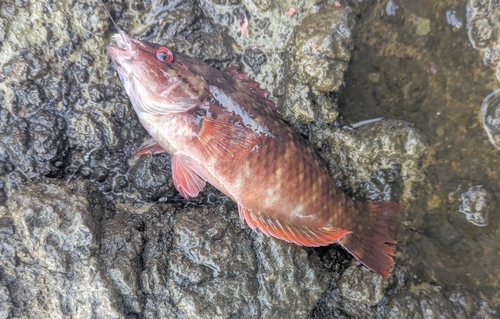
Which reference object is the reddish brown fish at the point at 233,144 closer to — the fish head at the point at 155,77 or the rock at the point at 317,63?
the fish head at the point at 155,77

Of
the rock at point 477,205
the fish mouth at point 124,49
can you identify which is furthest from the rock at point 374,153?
the fish mouth at point 124,49

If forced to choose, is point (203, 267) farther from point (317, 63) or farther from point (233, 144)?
point (317, 63)

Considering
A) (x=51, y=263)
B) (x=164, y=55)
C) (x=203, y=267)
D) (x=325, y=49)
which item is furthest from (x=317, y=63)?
(x=51, y=263)

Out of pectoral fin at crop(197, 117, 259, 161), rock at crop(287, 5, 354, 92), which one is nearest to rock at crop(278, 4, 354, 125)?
rock at crop(287, 5, 354, 92)

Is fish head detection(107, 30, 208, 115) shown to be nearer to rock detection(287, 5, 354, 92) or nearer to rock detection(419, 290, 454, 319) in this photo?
rock detection(287, 5, 354, 92)

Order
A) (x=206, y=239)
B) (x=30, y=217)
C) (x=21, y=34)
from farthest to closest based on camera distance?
(x=21, y=34) < (x=206, y=239) < (x=30, y=217)

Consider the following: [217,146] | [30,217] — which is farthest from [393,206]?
[30,217]

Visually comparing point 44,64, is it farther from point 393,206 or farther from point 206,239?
point 393,206
